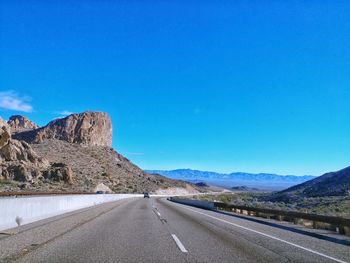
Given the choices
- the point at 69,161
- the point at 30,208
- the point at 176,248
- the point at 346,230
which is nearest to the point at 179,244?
the point at 176,248

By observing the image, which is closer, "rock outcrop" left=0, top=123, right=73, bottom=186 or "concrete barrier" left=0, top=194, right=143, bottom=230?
"concrete barrier" left=0, top=194, right=143, bottom=230

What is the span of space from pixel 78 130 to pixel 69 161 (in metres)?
48.1

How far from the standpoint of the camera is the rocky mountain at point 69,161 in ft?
242

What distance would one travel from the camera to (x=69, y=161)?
349 feet

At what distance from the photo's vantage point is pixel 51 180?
7888 cm

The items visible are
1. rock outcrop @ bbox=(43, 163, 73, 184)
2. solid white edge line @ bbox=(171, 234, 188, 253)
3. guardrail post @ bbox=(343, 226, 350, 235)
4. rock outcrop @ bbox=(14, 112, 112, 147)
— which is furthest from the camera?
rock outcrop @ bbox=(14, 112, 112, 147)

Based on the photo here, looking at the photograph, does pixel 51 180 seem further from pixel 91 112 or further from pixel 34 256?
pixel 91 112

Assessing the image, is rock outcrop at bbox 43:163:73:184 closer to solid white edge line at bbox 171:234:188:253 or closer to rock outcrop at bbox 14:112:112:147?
rock outcrop at bbox 14:112:112:147

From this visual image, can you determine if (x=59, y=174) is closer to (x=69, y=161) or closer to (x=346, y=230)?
(x=69, y=161)

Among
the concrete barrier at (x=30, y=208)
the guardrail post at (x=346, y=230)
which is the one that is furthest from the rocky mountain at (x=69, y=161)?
the guardrail post at (x=346, y=230)

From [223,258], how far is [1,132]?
6938cm

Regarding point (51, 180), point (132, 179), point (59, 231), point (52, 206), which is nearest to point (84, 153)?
point (132, 179)

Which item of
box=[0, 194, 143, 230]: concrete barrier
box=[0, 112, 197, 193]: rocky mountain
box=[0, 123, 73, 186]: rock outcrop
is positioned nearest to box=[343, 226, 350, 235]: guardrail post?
box=[0, 194, 143, 230]: concrete barrier

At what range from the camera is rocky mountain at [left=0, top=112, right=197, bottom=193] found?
73750 mm
